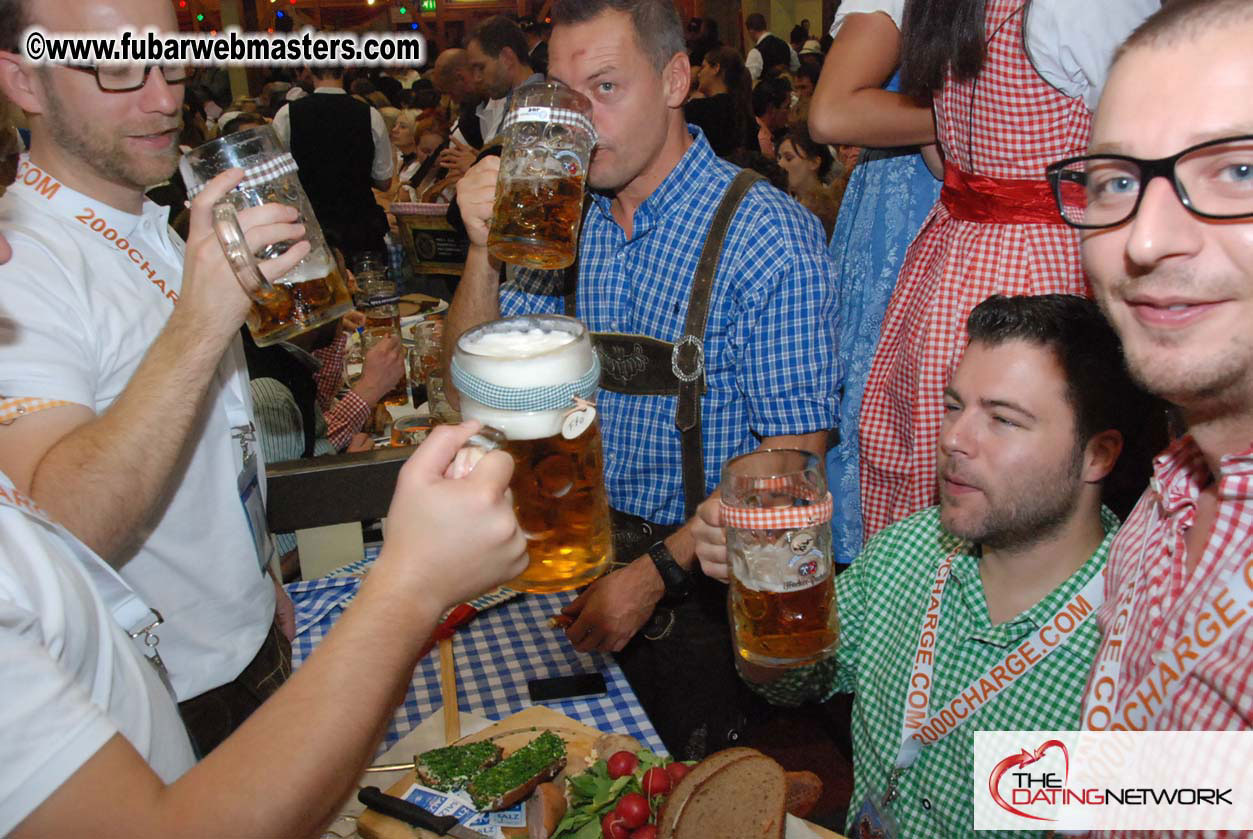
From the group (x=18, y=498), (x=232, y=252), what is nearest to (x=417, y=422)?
(x=232, y=252)

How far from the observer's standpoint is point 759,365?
2035 millimetres

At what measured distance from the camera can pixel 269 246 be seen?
1421 mm

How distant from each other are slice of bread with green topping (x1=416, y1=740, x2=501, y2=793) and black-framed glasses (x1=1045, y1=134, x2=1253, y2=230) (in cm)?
116

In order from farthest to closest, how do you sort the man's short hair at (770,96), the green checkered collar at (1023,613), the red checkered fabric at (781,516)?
the man's short hair at (770,96) → the green checkered collar at (1023,613) → the red checkered fabric at (781,516)

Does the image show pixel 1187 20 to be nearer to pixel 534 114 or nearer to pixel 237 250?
pixel 534 114

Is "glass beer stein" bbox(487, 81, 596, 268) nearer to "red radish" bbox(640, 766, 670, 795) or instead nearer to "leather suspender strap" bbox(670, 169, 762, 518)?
"leather suspender strap" bbox(670, 169, 762, 518)

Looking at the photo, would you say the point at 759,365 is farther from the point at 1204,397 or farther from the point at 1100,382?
the point at 1204,397

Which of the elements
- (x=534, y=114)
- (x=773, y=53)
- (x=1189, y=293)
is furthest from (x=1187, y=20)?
(x=773, y=53)

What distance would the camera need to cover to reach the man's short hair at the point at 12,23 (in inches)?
62.9

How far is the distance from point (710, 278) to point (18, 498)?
136 centimetres

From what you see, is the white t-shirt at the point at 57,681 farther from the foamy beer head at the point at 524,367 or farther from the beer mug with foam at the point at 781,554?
the beer mug with foam at the point at 781,554

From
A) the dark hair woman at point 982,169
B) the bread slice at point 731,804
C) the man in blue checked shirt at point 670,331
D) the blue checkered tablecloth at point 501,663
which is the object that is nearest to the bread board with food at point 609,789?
the bread slice at point 731,804

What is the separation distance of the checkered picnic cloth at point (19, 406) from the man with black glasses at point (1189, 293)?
136cm

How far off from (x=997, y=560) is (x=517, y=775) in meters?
0.91
